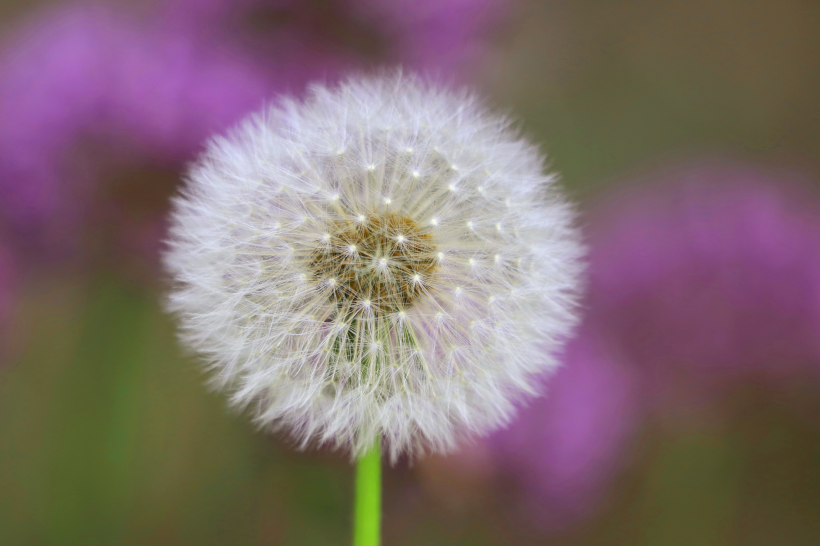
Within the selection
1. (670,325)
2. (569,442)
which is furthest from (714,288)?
(569,442)

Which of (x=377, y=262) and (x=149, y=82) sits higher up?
(x=149, y=82)

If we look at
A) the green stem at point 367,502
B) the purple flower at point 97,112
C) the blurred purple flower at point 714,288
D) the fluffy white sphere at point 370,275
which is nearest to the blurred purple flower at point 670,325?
the blurred purple flower at point 714,288

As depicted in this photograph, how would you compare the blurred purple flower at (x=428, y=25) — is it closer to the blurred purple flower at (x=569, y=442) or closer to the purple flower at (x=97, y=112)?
the purple flower at (x=97, y=112)

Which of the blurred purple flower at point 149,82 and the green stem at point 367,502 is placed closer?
the green stem at point 367,502

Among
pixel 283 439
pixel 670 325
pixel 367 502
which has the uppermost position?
pixel 670 325

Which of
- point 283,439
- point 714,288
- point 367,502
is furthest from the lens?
point 714,288

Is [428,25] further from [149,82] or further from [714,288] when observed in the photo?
[714,288]

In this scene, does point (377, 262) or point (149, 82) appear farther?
point (149, 82)

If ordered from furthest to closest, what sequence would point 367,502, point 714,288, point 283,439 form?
point 714,288 → point 283,439 → point 367,502
